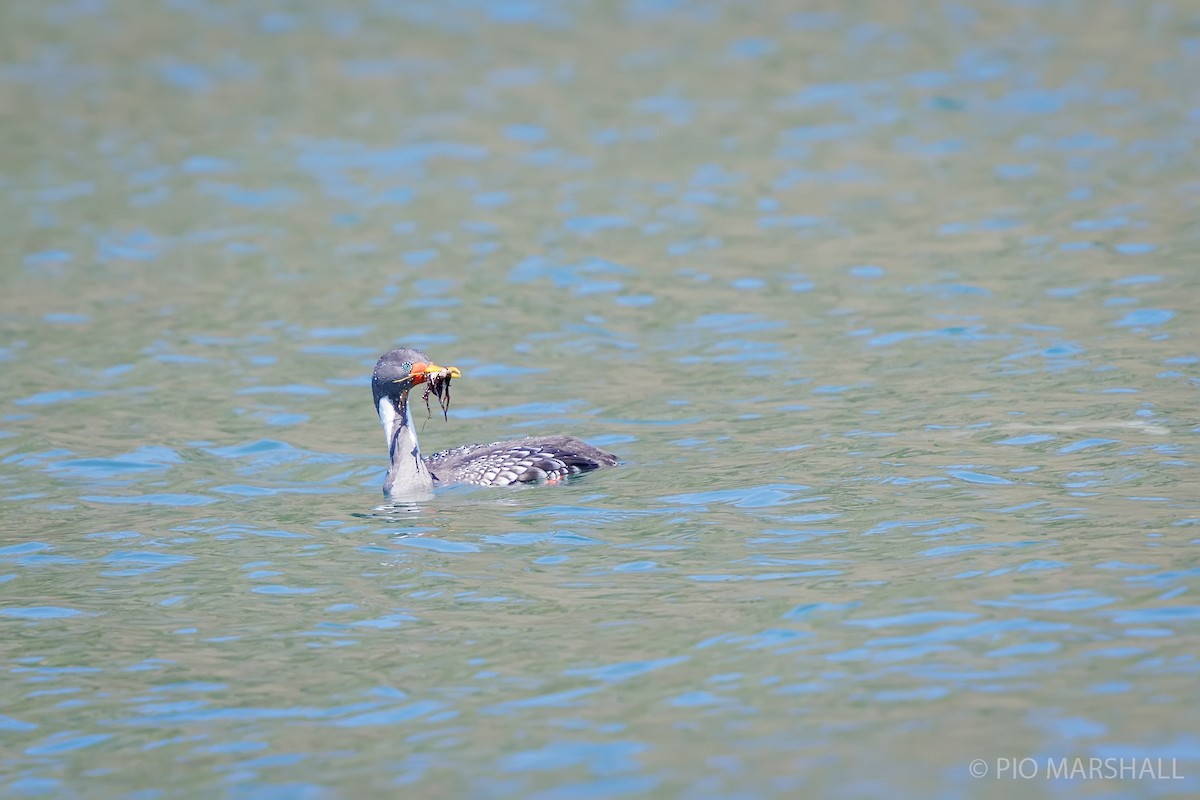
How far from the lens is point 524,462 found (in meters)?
10.4

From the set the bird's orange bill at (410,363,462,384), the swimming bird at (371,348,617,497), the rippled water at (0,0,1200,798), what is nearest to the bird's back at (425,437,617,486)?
the swimming bird at (371,348,617,497)

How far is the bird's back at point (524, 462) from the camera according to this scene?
34.3 ft

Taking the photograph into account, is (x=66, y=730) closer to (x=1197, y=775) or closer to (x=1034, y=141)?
(x=1197, y=775)

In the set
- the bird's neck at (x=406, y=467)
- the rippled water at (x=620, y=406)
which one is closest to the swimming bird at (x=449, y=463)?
the bird's neck at (x=406, y=467)

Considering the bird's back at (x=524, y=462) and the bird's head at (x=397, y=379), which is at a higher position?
the bird's head at (x=397, y=379)

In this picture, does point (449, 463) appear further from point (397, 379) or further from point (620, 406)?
point (620, 406)

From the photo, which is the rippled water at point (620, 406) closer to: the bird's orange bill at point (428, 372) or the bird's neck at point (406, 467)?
the bird's neck at point (406, 467)

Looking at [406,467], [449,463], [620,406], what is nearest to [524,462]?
[449,463]

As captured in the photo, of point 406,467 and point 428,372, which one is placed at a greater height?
point 428,372

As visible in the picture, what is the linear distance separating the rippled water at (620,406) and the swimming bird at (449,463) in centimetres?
19

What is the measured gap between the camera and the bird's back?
34.3 ft

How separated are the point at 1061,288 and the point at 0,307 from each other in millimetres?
10177

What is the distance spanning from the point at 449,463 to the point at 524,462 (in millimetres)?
663

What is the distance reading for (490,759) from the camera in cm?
667
